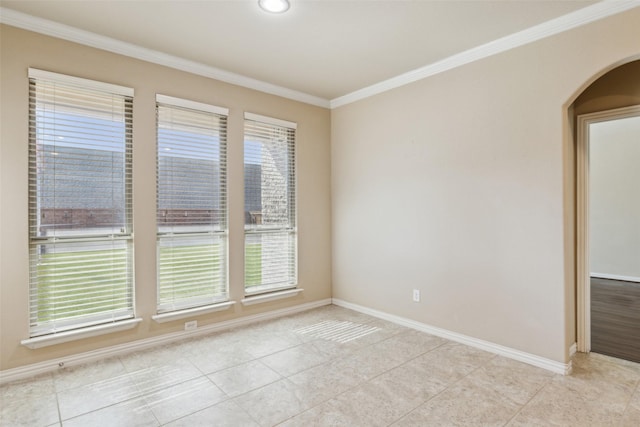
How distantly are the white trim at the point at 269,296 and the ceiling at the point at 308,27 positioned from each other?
2.45 m

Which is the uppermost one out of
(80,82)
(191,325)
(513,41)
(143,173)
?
(513,41)

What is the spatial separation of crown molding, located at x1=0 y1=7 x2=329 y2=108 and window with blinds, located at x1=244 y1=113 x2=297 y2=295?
357mm

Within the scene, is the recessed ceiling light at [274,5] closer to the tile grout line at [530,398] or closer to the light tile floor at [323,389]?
the light tile floor at [323,389]

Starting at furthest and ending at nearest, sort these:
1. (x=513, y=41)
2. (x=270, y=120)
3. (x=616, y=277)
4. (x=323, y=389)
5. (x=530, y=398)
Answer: (x=616, y=277) < (x=270, y=120) < (x=513, y=41) < (x=323, y=389) < (x=530, y=398)

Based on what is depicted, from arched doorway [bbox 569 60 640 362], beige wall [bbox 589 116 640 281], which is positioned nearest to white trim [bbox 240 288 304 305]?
arched doorway [bbox 569 60 640 362]

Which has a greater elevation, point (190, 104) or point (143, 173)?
point (190, 104)

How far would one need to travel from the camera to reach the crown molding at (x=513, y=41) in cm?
238

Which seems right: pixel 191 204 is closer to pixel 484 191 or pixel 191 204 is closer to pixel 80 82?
pixel 80 82

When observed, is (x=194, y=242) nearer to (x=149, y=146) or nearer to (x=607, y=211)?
(x=149, y=146)

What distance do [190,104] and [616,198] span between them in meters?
7.15

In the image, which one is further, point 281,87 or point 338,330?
point 281,87

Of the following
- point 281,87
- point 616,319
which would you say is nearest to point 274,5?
point 281,87

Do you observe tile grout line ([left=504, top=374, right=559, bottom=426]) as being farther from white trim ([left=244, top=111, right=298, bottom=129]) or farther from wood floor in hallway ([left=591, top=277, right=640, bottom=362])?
white trim ([left=244, top=111, right=298, bottom=129])

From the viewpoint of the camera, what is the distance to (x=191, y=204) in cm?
342
